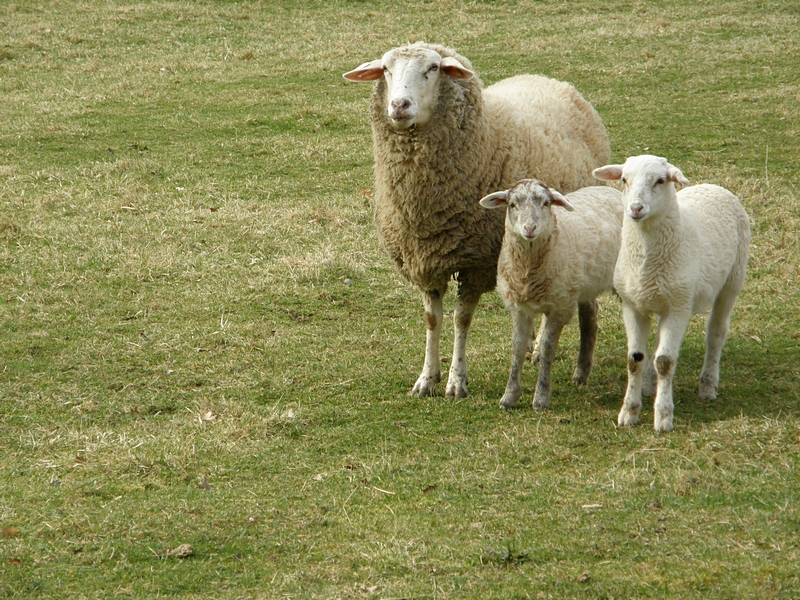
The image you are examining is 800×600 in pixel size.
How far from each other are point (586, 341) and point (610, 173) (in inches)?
63.0

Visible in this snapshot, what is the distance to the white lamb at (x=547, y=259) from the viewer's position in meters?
6.54

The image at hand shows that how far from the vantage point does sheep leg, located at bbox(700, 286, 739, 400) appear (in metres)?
6.90

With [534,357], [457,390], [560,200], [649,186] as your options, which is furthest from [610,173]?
[534,357]

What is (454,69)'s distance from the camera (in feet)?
23.2

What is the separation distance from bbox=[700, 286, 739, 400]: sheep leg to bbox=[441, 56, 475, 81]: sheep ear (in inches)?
92.6

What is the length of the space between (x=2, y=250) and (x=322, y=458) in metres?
5.62

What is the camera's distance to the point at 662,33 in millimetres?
18344

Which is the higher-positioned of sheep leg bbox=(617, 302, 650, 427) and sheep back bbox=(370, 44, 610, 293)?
sheep back bbox=(370, 44, 610, 293)

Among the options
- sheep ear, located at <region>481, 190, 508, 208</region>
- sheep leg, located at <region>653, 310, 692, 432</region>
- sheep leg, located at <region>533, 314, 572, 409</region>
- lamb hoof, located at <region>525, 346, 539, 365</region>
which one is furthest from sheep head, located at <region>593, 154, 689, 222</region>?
lamb hoof, located at <region>525, 346, 539, 365</region>

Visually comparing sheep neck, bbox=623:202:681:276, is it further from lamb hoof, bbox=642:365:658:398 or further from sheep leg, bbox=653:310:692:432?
lamb hoof, bbox=642:365:658:398

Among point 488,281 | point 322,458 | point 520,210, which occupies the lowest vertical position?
point 322,458

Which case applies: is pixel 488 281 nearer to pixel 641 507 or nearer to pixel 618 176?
pixel 618 176

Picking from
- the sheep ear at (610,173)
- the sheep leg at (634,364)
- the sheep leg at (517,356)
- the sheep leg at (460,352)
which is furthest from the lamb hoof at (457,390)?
the sheep ear at (610,173)

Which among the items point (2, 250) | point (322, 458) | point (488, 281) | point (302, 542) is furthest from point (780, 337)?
point (2, 250)
